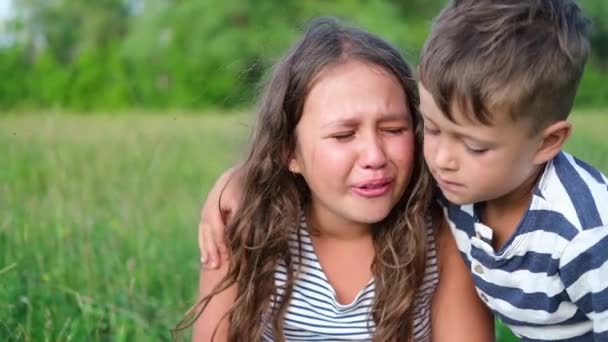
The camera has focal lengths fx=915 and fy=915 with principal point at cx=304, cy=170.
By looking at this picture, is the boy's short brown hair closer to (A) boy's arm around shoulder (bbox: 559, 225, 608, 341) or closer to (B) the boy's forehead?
(B) the boy's forehead

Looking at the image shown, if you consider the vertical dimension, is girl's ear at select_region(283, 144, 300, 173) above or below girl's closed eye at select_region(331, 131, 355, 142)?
below

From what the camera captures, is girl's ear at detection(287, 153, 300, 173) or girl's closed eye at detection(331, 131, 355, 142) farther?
girl's ear at detection(287, 153, 300, 173)

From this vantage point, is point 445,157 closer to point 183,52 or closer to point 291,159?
point 291,159

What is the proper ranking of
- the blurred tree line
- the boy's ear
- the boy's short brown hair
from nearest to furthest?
the boy's short brown hair, the boy's ear, the blurred tree line

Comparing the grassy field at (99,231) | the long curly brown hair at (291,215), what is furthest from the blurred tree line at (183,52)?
the long curly brown hair at (291,215)

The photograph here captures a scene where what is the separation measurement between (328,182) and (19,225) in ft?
5.76

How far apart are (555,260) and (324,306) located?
→ 0.79 metres

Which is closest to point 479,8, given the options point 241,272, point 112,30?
point 241,272

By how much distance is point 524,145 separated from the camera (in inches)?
89.7

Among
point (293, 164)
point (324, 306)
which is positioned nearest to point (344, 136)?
point (293, 164)

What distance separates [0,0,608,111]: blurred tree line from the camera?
59.5 ft

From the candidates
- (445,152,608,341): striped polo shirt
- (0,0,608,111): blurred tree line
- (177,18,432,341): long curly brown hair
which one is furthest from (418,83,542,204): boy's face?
(0,0,608,111): blurred tree line

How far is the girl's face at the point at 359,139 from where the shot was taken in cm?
258

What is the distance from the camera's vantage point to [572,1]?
2.37 m
